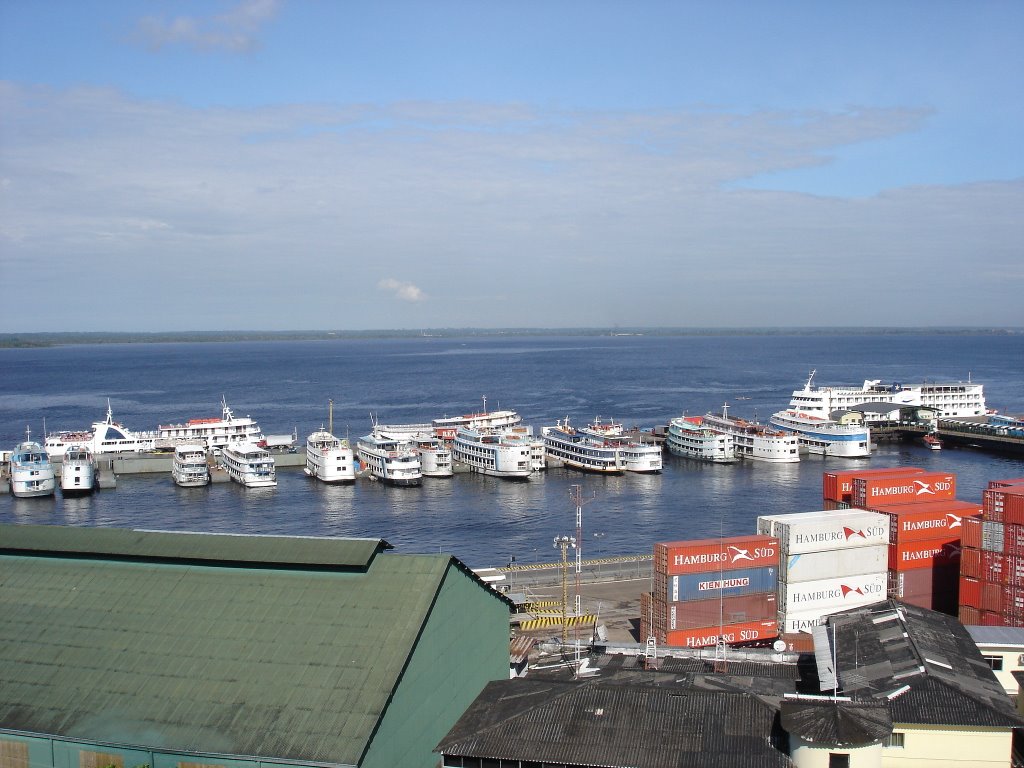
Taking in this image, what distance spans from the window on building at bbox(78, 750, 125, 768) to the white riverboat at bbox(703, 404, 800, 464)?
231ft

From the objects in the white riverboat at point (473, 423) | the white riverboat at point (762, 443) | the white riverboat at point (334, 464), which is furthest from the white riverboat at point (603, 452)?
the white riverboat at point (334, 464)

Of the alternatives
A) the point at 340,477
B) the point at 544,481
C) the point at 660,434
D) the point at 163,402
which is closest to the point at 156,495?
the point at 340,477

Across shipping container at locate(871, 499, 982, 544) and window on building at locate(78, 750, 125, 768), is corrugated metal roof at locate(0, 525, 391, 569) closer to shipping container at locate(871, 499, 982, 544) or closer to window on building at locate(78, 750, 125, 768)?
window on building at locate(78, 750, 125, 768)

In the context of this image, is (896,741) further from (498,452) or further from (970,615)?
(498,452)

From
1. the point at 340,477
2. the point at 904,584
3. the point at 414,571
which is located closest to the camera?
the point at 414,571

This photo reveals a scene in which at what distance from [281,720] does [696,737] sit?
23.0 ft

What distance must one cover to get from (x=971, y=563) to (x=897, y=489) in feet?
26.2

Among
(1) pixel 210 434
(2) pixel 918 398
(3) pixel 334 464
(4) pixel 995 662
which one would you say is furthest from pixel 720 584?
(2) pixel 918 398

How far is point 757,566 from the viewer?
94.7 feet

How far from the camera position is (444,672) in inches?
667

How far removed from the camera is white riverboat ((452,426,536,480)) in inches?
2781

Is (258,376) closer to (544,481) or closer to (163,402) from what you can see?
(163,402)

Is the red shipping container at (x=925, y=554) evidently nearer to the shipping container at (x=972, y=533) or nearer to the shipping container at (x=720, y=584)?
the shipping container at (x=972, y=533)

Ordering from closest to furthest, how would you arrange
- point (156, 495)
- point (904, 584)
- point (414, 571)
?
1. point (414, 571)
2. point (904, 584)
3. point (156, 495)
